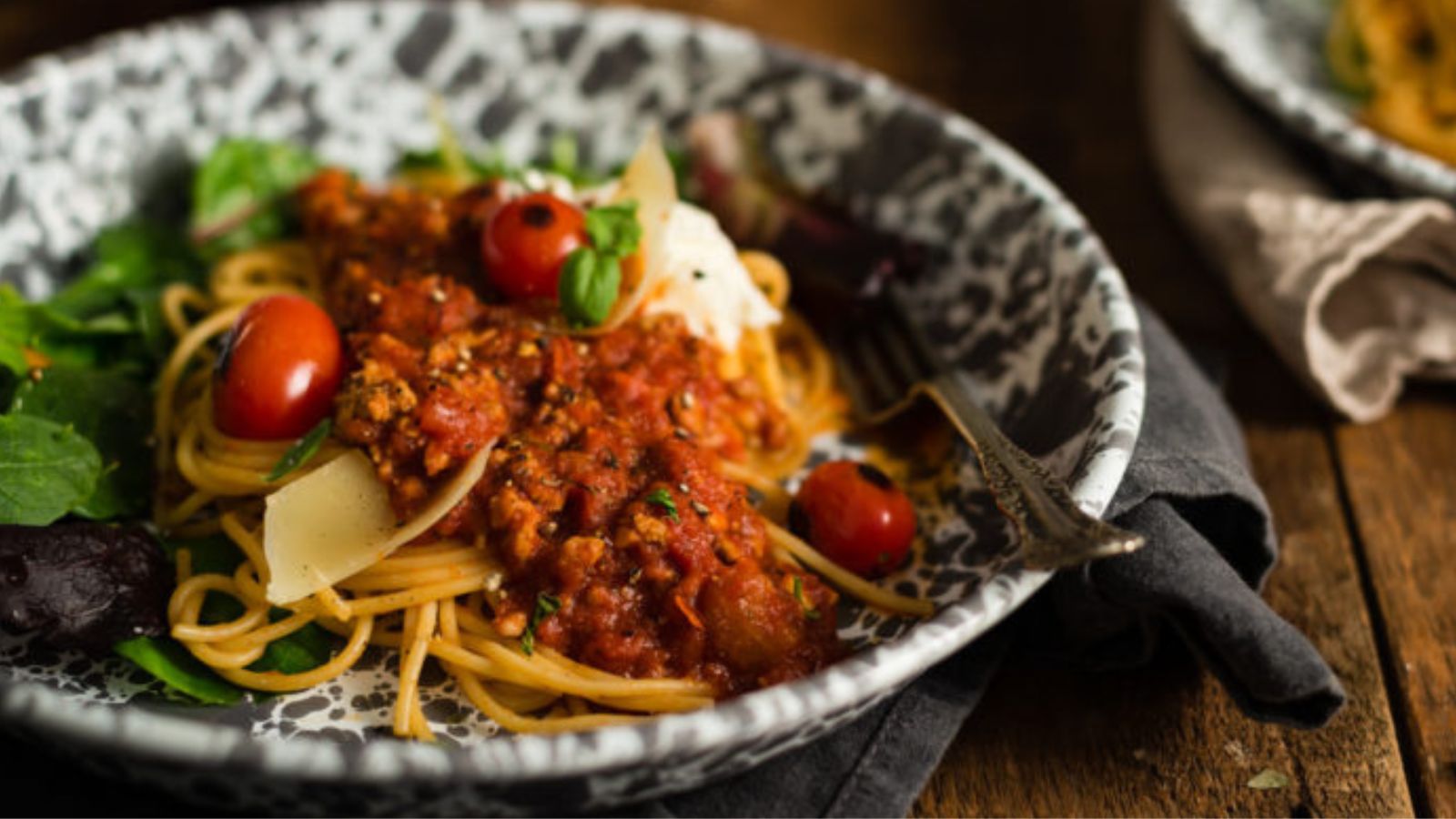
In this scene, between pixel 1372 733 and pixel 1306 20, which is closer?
pixel 1372 733

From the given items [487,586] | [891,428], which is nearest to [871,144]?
[891,428]

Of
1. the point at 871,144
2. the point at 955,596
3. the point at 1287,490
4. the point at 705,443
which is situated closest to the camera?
the point at 955,596

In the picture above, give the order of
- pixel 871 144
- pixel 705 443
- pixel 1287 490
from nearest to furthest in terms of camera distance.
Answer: pixel 705 443 < pixel 1287 490 < pixel 871 144

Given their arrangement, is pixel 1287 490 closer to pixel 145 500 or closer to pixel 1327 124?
pixel 1327 124

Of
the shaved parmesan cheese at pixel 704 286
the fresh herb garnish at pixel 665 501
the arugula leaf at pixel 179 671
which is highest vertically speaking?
the shaved parmesan cheese at pixel 704 286

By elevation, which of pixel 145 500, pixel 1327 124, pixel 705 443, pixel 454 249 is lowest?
pixel 145 500

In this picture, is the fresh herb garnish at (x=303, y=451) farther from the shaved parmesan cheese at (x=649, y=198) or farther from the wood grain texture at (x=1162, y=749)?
the wood grain texture at (x=1162, y=749)

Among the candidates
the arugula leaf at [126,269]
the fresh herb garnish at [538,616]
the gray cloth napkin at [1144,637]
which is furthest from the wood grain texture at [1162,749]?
the arugula leaf at [126,269]
